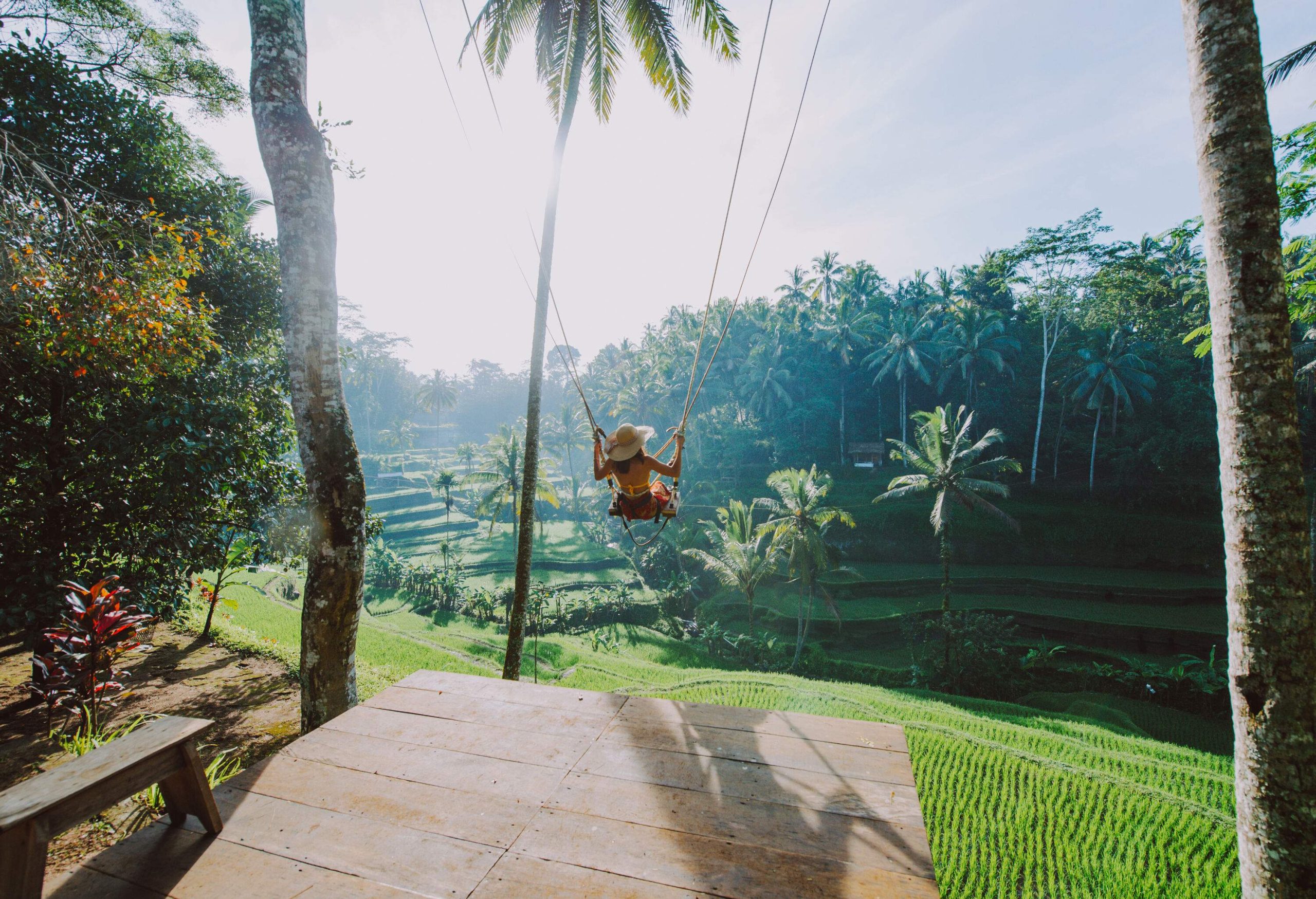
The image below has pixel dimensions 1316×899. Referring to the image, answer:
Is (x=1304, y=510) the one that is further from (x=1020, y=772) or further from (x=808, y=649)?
(x=808, y=649)

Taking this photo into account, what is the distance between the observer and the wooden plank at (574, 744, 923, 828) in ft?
6.97

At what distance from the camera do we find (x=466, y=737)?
271cm

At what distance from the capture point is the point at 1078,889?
15.9 ft

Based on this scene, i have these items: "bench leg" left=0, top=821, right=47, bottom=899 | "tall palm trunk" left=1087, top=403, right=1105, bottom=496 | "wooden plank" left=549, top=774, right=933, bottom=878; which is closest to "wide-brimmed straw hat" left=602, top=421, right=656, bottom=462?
"wooden plank" left=549, top=774, right=933, bottom=878

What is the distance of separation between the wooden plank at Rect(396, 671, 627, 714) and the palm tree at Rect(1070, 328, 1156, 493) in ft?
96.8

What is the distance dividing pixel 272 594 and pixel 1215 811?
2510cm

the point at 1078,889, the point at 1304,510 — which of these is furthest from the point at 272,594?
the point at 1304,510

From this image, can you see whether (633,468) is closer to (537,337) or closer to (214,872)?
(537,337)

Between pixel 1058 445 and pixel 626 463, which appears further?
pixel 1058 445

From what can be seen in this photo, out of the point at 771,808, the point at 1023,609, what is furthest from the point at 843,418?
the point at 771,808

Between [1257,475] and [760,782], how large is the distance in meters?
2.46

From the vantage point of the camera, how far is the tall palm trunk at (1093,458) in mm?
25250

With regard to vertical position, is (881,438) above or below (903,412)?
below

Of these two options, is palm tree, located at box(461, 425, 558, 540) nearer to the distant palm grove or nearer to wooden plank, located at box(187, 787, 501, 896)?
the distant palm grove
